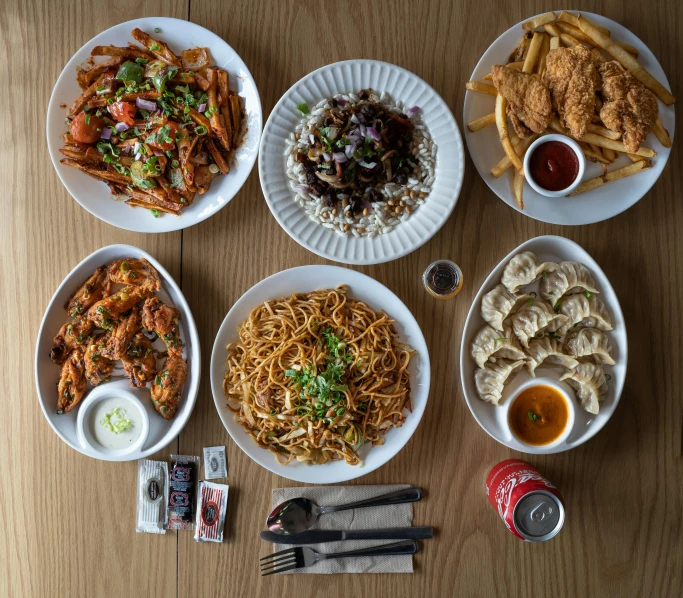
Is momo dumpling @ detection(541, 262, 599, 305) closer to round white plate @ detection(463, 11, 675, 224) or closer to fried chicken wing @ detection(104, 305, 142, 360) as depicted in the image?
round white plate @ detection(463, 11, 675, 224)

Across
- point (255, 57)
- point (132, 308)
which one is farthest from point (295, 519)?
point (255, 57)

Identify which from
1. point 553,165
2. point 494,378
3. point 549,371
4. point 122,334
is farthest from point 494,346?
point 122,334

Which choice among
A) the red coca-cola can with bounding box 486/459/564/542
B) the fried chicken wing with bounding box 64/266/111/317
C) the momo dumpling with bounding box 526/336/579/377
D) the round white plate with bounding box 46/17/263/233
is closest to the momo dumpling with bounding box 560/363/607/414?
the momo dumpling with bounding box 526/336/579/377

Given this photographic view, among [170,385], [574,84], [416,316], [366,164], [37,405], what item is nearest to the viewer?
[574,84]

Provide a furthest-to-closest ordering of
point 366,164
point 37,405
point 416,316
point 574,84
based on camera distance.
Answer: point 37,405 → point 416,316 → point 366,164 → point 574,84

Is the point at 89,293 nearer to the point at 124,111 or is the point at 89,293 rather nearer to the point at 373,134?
the point at 124,111

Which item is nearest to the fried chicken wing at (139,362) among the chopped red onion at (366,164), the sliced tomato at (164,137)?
the sliced tomato at (164,137)

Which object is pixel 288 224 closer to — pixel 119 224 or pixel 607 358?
pixel 119 224
